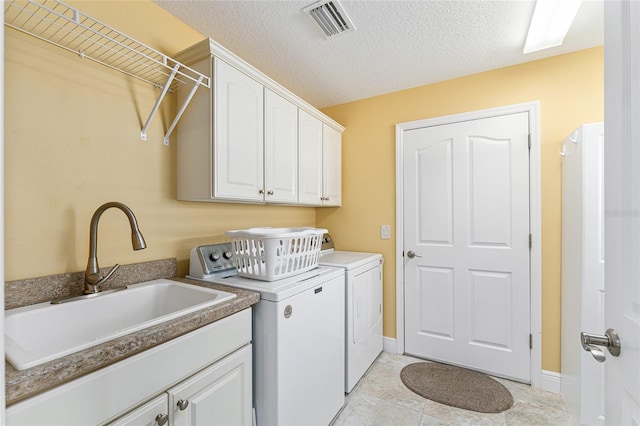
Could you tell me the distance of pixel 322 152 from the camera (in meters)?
2.52

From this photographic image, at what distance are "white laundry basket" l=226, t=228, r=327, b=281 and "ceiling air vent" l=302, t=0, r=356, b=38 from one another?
1252 mm

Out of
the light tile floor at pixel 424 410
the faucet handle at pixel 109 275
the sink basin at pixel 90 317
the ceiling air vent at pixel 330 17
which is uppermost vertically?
the ceiling air vent at pixel 330 17

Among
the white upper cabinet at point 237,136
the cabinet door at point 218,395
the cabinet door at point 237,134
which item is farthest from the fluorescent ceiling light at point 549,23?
the cabinet door at point 218,395

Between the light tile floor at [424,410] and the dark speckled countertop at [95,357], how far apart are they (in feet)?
4.20

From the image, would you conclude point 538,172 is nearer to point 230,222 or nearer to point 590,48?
point 590,48

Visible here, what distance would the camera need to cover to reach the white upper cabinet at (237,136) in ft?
4.85

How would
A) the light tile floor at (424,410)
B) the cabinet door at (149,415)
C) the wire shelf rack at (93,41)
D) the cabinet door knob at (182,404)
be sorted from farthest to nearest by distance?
the light tile floor at (424,410), the wire shelf rack at (93,41), the cabinet door knob at (182,404), the cabinet door at (149,415)

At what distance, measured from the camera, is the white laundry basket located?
1.47m

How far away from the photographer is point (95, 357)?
73cm

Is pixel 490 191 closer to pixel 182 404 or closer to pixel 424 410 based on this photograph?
pixel 424 410

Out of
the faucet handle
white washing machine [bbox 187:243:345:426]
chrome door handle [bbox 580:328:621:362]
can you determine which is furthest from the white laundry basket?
chrome door handle [bbox 580:328:621:362]

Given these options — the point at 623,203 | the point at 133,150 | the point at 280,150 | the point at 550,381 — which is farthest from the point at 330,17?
the point at 550,381

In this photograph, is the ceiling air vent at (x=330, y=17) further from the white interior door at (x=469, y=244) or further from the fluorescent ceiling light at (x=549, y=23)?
the white interior door at (x=469, y=244)

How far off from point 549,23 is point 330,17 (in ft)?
4.24
